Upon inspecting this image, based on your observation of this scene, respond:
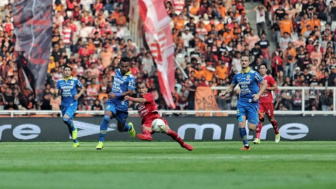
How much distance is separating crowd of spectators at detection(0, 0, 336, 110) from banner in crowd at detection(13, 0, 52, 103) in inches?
80.2

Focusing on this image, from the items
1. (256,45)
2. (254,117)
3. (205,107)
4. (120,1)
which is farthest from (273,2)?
(254,117)

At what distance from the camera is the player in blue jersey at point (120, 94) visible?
19.5 metres

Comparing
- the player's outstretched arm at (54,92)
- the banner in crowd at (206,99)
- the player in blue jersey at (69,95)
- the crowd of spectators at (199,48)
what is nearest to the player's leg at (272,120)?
the crowd of spectators at (199,48)

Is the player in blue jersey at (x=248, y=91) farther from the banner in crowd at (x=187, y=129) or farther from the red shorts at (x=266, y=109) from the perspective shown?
the banner in crowd at (x=187, y=129)

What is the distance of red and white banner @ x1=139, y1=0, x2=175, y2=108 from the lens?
27312 mm

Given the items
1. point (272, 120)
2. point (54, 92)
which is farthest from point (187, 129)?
point (54, 92)

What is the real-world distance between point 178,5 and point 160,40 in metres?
7.09

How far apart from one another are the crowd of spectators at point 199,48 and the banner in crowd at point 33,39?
204 cm

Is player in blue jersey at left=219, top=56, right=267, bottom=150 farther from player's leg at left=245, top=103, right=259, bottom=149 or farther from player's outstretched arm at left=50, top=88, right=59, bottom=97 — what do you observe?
player's outstretched arm at left=50, top=88, right=59, bottom=97

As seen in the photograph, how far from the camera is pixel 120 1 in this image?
33.9m

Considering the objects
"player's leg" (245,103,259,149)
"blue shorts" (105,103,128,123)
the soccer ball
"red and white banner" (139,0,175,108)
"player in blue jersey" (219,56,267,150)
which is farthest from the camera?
"red and white banner" (139,0,175,108)

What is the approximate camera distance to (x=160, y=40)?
2730 cm

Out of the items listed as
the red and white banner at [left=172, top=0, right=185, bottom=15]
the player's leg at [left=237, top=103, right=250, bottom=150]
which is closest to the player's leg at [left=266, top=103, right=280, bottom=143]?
the player's leg at [left=237, top=103, right=250, bottom=150]

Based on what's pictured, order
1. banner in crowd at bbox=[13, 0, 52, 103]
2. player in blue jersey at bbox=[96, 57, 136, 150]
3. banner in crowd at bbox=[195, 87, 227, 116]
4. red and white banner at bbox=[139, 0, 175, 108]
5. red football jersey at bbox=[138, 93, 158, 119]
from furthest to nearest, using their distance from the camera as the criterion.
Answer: banner in crowd at bbox=[195, 87, 227, 116] → red and white banner at bbox=[139, 0, 175, 108] → banner in crowd at bbox=[13, 0, 52, 103] → player in blue jersey at bbox=[96, 57, 136, 150] → red football jersey at bbox=[138, 93, 158, 119]
